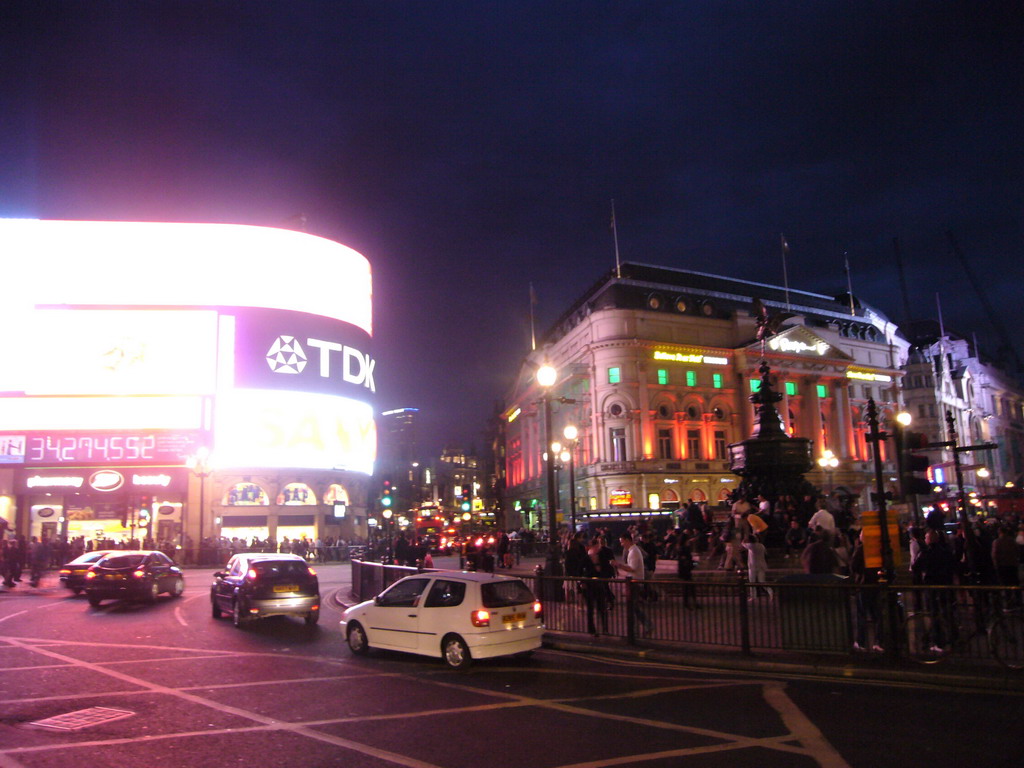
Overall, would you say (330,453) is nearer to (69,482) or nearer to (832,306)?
(69,482)

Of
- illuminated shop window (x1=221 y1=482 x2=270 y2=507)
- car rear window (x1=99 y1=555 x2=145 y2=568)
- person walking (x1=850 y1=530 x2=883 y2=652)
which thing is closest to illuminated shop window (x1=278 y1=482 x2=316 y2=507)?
illuminated shop window (x1=221 y1=482 x2=270 y2=507)

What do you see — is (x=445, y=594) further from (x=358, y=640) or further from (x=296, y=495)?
(x=296, y=495)

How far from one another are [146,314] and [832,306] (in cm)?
6618

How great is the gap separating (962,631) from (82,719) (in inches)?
440

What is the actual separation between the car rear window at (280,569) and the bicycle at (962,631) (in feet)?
38.8

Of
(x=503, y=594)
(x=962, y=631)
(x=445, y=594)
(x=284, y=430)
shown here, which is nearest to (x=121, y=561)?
(x=445, y=594)

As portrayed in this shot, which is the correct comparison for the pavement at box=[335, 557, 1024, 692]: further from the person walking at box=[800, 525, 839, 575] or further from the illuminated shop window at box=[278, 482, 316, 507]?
the illuminated shop window at box=[278, 482, 316, 507]

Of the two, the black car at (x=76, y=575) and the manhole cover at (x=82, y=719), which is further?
the black car at (x=76, y=575)

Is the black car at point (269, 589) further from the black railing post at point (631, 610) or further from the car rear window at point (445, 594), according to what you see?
the black railing post at point (631, 610)

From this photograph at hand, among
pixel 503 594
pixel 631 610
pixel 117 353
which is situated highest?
pixel 117 353

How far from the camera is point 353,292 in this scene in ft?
223

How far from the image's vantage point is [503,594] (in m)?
12.0

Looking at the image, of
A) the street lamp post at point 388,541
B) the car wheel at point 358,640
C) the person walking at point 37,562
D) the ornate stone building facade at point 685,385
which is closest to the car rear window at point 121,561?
the person walking at point 37,562

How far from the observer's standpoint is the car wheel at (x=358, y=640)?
514 inches
